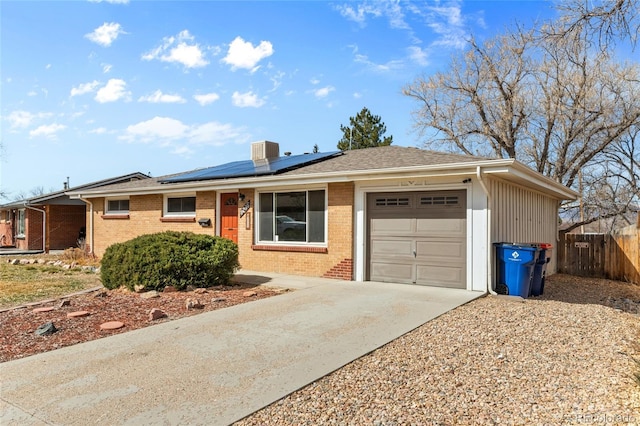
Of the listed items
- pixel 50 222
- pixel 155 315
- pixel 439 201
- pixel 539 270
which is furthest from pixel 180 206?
pixel 50 222

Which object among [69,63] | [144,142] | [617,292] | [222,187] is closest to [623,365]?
[617,292]

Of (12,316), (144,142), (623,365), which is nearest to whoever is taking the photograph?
(623,365)

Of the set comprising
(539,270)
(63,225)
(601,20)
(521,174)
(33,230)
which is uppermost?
(601,20)

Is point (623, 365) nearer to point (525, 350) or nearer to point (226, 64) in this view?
point (525, 350)

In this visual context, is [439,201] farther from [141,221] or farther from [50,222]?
[50,222]

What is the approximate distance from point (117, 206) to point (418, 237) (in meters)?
12.3

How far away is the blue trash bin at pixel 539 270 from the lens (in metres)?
8.93

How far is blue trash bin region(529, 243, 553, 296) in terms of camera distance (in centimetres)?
893

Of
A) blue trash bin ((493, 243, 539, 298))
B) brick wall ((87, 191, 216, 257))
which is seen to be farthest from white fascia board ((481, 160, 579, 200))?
brick wall ((87, 191, 216, 257))

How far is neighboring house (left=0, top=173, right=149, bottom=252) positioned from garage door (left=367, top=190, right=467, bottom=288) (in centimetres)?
1897

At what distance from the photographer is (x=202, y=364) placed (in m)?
4.45

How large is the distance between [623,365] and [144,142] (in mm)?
15903

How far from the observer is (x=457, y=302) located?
753 cm

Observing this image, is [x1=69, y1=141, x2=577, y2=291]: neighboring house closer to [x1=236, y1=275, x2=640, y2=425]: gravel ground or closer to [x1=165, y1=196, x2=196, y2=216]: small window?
[x1=165, y1=196, x2=196, y2=216]: small window
